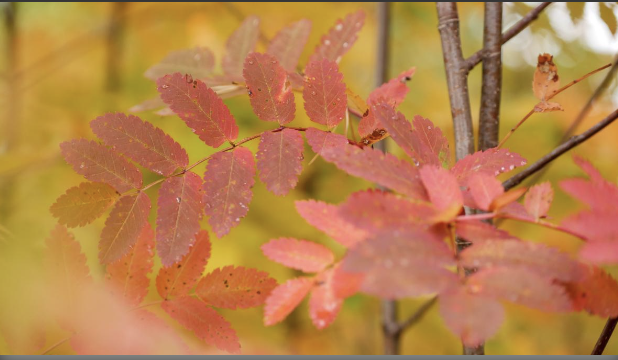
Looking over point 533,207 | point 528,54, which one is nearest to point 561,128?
point 528,54

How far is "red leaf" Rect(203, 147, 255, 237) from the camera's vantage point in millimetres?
422

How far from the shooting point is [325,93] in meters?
0.47

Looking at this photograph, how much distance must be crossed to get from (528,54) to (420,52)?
0.43m

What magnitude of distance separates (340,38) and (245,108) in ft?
2.77

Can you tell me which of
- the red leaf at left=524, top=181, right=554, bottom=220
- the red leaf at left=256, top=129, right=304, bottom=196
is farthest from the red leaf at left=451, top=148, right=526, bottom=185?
the red leaf at left=256, top=129, right=304, bottom=196

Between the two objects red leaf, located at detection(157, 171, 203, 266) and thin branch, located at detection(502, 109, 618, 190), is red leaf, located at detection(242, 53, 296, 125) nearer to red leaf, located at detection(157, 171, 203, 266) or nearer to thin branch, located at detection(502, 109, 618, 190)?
red leaf, located at detection(157, 171, 203, 266)

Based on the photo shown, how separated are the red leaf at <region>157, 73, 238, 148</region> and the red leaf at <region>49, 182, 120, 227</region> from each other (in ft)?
0.34

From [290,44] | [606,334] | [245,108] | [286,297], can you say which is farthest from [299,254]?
[245,108]

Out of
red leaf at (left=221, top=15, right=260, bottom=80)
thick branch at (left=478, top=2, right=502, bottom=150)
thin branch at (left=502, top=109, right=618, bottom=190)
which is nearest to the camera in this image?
thin branch at (left=502, top=109, right=618, bottom=190)

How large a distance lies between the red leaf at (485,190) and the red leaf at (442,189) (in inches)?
1.2

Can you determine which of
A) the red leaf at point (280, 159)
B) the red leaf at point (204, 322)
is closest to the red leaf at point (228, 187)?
the red leaf at point (280, 159)

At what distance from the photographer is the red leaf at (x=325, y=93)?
1.51ft

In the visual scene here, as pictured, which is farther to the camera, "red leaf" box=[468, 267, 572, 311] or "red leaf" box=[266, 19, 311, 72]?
"red leaf" box=[266, 19, 311, 72]

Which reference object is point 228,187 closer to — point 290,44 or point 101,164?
point 101,164
